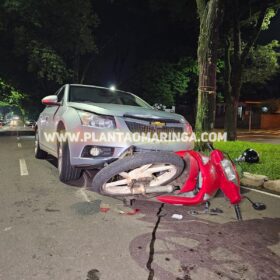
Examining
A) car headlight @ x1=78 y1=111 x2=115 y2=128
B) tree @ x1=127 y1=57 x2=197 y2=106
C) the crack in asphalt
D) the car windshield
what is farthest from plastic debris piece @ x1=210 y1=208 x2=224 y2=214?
tree @ x1=127 y1=57 x2=197 y2=106

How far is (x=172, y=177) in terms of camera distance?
12.4 ft

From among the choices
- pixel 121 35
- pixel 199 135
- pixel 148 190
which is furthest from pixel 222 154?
pixel 121 35

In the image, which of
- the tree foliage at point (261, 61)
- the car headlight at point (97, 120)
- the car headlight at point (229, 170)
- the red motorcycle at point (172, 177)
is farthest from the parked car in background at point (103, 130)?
the tree foliage at point (261, 61)

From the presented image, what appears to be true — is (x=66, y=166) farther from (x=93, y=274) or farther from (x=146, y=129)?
(x=93, y=274)

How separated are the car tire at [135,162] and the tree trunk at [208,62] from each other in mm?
5758

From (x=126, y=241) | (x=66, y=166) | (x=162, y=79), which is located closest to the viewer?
(x=126, y=241)

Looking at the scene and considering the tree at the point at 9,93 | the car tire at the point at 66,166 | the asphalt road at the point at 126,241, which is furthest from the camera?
the tree at the point at 9,93

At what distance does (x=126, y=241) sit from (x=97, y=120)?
185cm

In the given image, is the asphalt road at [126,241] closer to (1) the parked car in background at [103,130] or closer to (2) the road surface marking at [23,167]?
(1) the parked car in background at [103,130]

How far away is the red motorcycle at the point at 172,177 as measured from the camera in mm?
3447

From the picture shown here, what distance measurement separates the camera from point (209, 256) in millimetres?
3092

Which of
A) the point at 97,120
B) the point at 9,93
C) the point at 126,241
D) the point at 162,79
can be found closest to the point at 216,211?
the point at 126,241

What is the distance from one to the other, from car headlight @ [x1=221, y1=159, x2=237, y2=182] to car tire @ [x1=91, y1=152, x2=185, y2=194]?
1.49 feet

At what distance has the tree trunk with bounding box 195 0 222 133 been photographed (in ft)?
29.1
